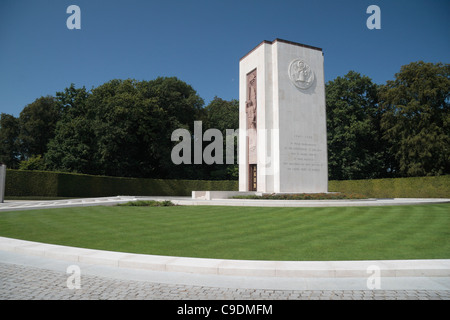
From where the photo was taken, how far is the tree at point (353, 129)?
1626 inches

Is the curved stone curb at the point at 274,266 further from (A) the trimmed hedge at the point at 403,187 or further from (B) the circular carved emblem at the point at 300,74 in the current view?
(B) the circular carved emblem at the point at 300,74

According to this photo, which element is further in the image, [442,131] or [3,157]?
[3,157]

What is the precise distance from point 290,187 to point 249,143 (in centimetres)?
613

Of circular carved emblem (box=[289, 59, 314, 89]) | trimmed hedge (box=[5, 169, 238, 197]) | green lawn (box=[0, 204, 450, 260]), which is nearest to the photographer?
green lawn (box=[0, 204, 450, 260])

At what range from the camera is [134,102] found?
40562 mm

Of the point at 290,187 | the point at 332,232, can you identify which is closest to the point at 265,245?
the point at 332,232

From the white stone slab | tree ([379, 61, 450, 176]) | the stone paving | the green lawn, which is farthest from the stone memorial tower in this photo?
the stone paving

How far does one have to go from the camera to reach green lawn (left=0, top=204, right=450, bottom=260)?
703 cm

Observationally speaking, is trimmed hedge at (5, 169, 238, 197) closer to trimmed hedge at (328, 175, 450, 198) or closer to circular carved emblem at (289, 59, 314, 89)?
trimmed hedge at (328, 175, 450, 198)

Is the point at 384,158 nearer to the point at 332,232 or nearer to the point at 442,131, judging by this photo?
the point at 442,131

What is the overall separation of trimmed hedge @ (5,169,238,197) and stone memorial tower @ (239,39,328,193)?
45.2 feet

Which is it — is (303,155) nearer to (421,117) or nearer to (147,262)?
(421,117)

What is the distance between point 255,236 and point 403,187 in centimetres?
2934

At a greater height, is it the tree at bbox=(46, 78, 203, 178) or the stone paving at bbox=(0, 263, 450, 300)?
the tree at bbox=(46, 78, 203, 178)
